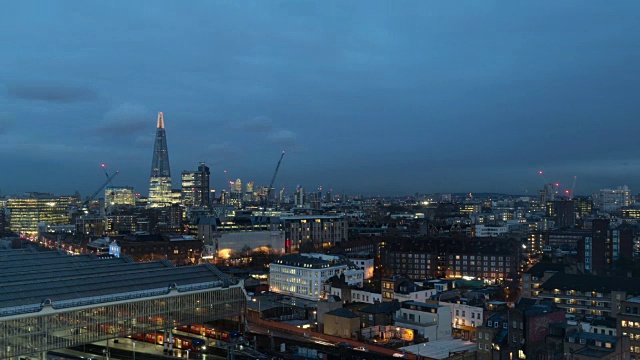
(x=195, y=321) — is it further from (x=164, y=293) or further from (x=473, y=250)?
(x=473, y=250)

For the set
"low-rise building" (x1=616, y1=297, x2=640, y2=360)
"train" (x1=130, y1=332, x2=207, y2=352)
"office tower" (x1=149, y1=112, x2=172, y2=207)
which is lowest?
"train" (x1=130, y1=332, x2=207, y2=352)

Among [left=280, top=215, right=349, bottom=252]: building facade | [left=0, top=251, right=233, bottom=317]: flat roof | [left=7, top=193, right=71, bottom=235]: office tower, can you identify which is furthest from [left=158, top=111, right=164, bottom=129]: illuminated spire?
[left=0, top=251, right=233, bottom=317]: flat roof

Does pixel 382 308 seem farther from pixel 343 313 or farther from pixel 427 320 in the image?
pixel 427 320

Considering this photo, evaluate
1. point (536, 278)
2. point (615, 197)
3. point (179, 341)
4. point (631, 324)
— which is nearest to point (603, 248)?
point (536, 278)

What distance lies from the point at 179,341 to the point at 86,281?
4.32 m

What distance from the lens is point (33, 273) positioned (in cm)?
2509

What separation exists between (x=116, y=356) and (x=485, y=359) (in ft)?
43.3

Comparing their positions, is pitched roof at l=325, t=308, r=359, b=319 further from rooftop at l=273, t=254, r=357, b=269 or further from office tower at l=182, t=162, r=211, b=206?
office tower at l=182, t=162, r=211, b=206

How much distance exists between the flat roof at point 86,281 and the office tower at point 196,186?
371 ft

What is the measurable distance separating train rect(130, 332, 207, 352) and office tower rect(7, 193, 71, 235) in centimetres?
6850

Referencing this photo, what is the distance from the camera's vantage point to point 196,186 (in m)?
144

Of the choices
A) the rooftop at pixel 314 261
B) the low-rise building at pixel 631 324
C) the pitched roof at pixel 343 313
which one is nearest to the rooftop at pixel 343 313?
the pitched roof at pixel 343 313

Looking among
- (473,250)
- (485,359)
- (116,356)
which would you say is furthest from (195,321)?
(473,250)

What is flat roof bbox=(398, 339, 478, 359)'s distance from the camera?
20.2 m
